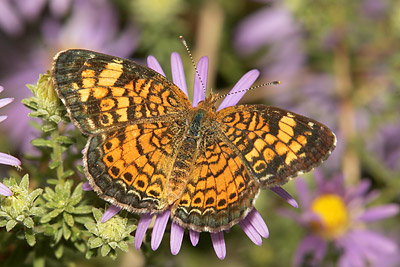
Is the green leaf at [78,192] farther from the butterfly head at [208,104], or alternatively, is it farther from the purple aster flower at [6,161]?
the butterfly head at [208,104]

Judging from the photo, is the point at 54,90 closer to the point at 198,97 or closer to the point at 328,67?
the point at 198,97

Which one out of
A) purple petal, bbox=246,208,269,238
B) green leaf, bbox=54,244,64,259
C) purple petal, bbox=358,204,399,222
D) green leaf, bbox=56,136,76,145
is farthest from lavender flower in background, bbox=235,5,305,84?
green leaf, bbox=54,244,64,259

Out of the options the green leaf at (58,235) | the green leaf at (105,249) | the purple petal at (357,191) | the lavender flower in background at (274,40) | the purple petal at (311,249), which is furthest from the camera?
the lavender flower in background at (274,40)

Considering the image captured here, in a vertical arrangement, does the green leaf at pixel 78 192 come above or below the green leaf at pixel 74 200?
above

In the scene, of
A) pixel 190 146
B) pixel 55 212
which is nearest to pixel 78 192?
pixel 55 212

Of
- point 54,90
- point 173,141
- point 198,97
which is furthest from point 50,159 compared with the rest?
point 198,97

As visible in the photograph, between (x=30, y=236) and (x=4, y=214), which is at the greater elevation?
(x=4, y=214)

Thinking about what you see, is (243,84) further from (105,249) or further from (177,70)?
(105,249)

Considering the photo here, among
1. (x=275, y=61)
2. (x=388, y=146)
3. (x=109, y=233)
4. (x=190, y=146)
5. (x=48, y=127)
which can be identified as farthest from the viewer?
(x=275, y=61)

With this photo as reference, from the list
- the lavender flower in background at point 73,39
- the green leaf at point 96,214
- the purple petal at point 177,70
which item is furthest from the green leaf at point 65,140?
the lavender flower in background at point 73,39
